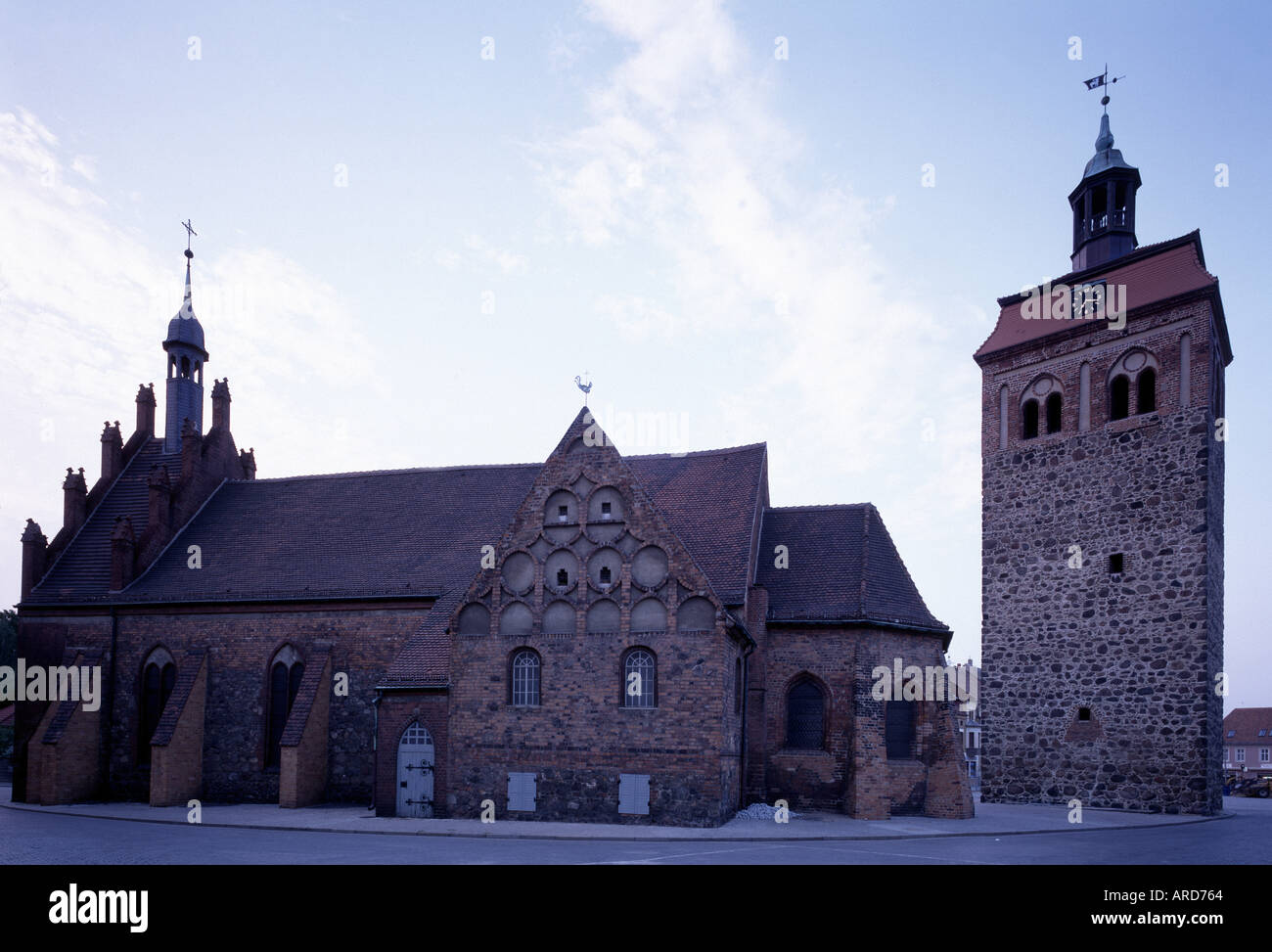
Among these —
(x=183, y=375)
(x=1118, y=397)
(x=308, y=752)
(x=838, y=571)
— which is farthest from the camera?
(x=183, y=375)

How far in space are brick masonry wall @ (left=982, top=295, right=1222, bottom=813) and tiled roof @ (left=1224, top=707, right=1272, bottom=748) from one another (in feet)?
235

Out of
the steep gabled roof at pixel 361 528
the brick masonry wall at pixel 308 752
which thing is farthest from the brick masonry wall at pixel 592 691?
the brick masonry wall at pixel 308 752

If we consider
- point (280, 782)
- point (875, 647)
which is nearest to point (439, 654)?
point (280, 782)

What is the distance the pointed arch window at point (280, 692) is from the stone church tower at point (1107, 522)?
2329cm

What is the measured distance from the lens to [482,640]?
27000mm

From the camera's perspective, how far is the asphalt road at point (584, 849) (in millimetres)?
17906

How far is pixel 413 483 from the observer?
36188mm

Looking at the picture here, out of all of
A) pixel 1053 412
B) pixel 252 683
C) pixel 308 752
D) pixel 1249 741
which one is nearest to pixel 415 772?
pixel 308 752

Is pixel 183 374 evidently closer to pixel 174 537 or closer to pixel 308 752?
pixel 174 537

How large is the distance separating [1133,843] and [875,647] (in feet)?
27.8

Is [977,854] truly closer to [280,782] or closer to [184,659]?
[280,782]

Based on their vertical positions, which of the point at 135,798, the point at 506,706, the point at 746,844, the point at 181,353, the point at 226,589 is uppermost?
the point at 181,353

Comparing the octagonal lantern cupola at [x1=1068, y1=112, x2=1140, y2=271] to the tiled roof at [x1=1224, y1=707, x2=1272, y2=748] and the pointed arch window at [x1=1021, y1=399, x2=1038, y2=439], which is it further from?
the tiled roof at [x1=1224, y1=707, x2=1272, y2=748]

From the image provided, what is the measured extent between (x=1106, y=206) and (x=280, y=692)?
1305 inches
